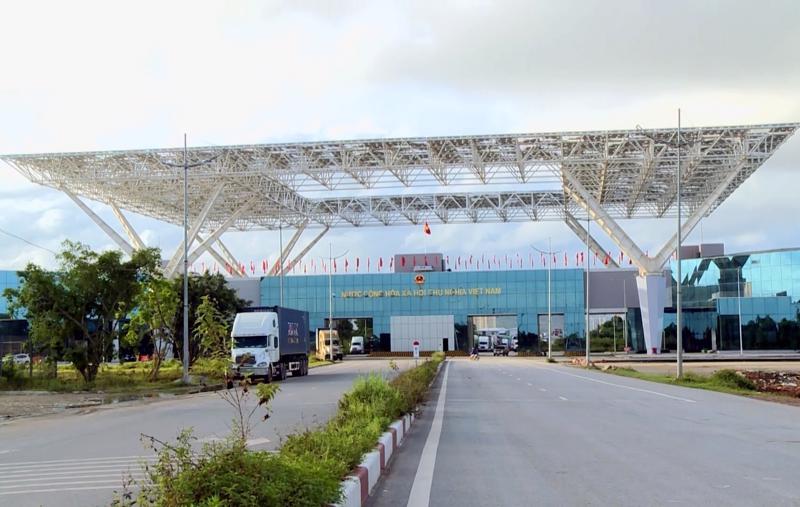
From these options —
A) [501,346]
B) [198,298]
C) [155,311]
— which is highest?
[198,298]

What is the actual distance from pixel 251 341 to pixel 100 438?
73.8 feet

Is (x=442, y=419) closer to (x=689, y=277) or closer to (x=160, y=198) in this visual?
(x=160, y=198)

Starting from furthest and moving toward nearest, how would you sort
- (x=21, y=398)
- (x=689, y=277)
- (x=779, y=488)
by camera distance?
1. (x=689, y=277)
2. (x=21, y=398)
3. (x=779, y=488)

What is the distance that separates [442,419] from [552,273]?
3252 inches

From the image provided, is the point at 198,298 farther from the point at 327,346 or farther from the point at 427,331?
the point at 427,331

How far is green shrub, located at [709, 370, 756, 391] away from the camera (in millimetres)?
30641

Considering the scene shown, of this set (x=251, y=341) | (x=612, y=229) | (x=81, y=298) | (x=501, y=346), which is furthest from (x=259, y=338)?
(x=501, y=346)

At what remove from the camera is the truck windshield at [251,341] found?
39.4 metres

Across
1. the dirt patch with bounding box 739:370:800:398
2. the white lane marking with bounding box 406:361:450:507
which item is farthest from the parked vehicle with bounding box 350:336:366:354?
the white lane marking with bounding box 406:361:450:507

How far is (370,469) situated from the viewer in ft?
32.2

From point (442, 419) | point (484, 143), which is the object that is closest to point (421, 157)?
point (484, 143)

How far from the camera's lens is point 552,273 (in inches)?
3939

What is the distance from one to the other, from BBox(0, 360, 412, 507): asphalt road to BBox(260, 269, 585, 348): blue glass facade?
72.0m

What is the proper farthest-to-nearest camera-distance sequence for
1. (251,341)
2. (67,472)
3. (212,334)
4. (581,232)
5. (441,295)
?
1. (441,295)
2. (581,232)
3. (251,341)
4. (67,472)
5. (212,334)
